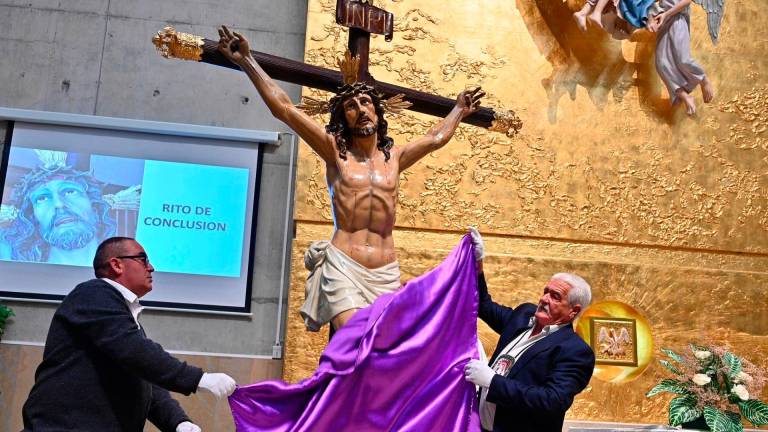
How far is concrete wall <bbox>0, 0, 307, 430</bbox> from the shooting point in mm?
6434

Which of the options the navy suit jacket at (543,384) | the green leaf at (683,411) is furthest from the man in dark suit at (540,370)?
the green leaf at (683,411)

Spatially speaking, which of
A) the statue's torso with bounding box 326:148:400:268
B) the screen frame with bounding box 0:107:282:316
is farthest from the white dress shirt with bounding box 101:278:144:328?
the screen frame with bounding box 0:107:282:316

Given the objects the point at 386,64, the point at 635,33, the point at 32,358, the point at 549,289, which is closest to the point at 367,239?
the point at 549,289

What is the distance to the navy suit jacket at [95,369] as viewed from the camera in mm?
2777

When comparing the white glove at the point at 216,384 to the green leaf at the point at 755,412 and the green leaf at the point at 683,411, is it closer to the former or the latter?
the green leaf at the point at 683,411

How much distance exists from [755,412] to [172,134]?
4492mm

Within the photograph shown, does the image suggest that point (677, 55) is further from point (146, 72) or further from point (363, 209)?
point (146, 72)

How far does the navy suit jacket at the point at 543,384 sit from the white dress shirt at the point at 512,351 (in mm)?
24

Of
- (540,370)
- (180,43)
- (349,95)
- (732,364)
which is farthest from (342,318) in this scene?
(732,364)

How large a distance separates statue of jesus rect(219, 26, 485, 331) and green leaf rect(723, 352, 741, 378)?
2392 millimetres

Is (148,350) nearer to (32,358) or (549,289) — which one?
(549,289)

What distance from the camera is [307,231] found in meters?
5.89

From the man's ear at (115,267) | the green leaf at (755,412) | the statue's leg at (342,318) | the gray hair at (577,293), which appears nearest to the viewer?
the man's ear at (115,267)

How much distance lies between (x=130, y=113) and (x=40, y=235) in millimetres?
1172
